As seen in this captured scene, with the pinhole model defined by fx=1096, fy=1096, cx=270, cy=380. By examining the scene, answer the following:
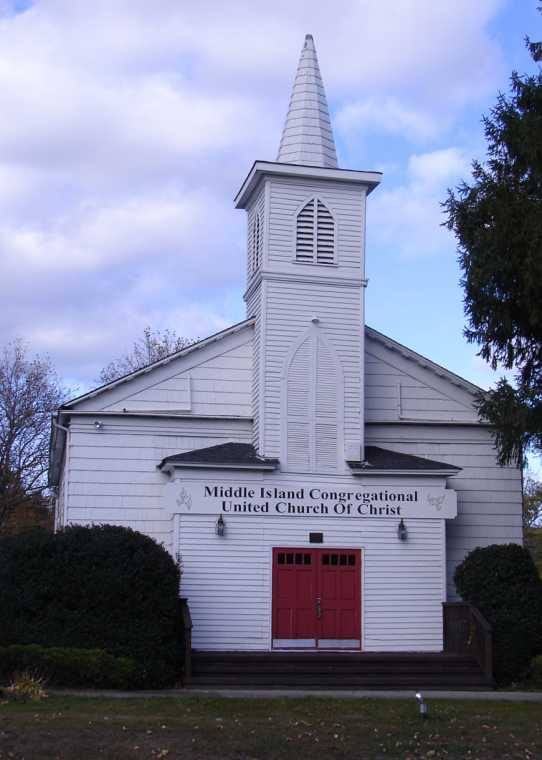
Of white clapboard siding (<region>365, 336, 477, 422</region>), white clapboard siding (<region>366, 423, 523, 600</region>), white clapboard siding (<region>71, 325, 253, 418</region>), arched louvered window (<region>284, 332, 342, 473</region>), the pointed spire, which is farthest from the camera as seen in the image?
white clapboard siding (<region>365, 336, 477, 422</region>)

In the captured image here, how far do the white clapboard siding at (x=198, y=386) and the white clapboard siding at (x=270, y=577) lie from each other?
3.25 m

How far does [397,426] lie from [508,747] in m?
12.6

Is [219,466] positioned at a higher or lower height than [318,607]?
higher

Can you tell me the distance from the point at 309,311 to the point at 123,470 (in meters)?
5.62

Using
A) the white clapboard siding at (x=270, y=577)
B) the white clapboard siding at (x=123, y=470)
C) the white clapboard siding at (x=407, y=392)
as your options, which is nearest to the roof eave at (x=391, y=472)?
the white clapboard siding at (x=270, y=577)

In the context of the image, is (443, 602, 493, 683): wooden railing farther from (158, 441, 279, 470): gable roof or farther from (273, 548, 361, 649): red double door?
(158, 441, 279, 470): gable roof

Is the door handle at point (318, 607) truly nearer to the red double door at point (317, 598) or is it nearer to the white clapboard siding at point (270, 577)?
the red double door at point (317, 598)

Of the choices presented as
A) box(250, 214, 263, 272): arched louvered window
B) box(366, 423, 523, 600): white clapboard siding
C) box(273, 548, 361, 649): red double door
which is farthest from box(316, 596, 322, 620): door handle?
box(250, 214, 263, 272): arched louvered window

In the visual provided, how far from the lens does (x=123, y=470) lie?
25.0 metres

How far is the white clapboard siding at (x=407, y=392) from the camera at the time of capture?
26797mm

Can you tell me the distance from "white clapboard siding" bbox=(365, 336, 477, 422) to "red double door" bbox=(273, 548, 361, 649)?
417 centimetres

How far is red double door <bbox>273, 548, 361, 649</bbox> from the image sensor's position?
78.0 feet

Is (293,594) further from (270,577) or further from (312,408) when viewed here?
(312,408)

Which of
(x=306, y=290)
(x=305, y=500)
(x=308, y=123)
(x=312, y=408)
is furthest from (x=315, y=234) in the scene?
(x=305, y=500)
